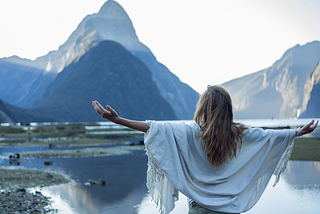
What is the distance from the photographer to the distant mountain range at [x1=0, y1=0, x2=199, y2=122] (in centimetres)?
13675

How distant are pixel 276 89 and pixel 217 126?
5468 centimetres

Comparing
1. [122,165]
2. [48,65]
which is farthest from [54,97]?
[122,165]

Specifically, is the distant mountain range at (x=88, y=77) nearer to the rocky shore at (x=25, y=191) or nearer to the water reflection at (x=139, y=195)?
the rocky shore at (x=25, y=191)

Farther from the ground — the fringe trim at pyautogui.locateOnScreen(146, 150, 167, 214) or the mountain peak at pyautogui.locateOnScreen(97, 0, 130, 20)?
the mountain peak at pyautogui.locateOnScreen(97, 0, 130, 20)

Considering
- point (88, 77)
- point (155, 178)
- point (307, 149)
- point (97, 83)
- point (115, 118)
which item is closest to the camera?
point (115, 118)

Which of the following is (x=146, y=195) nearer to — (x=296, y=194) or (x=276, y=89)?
(x=296, y=194)

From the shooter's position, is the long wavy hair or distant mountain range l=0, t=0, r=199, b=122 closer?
the long wavy hair

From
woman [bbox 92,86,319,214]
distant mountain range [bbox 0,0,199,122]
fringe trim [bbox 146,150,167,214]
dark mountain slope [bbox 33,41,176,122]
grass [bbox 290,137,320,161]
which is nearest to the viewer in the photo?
woman [bbox 92,86,319,214]

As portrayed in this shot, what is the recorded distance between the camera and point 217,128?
79.0 inches

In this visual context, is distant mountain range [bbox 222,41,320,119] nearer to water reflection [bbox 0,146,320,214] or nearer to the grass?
the grass

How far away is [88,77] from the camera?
412ft

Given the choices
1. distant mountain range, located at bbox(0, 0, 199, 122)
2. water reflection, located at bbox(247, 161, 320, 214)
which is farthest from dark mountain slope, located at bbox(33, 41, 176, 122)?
water reflection, located at bbox(247, 161, 320, 214)

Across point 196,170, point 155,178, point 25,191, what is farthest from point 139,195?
point 196,170

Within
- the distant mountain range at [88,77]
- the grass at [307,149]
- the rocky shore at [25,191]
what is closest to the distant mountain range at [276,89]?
the grass at [307,149]
